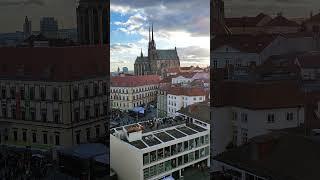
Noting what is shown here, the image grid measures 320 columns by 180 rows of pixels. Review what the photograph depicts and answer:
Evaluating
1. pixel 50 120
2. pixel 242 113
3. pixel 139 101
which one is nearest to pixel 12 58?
pixel 50 120

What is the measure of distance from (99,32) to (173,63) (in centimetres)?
57

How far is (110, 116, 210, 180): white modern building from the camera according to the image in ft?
9.05

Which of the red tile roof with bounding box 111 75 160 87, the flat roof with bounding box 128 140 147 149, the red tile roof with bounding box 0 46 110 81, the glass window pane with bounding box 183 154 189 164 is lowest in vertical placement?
the glass window pane with bounding box 183 154 189 164

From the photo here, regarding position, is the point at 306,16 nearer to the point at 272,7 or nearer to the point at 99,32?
the point at 272,7

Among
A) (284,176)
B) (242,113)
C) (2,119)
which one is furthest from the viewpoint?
(2,119)

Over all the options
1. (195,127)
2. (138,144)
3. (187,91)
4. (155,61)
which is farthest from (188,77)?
(138,144)

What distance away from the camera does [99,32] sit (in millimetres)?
2871

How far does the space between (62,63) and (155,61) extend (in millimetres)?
637

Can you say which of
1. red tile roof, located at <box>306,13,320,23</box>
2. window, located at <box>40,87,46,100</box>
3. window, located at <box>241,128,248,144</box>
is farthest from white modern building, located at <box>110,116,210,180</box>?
red tile roof, located at <box>306,13,320,23</box>

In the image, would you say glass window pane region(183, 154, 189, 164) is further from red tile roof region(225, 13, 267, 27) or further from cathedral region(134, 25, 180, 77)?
red tile roof region(225, 13, 267, 27)

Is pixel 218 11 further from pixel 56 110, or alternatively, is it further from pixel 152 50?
pixel 56 110

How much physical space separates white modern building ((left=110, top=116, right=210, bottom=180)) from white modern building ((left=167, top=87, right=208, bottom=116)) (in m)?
0.08

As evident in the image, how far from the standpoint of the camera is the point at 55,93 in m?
2.80

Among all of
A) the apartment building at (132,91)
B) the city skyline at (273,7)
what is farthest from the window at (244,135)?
the city skyline at (273,7)
